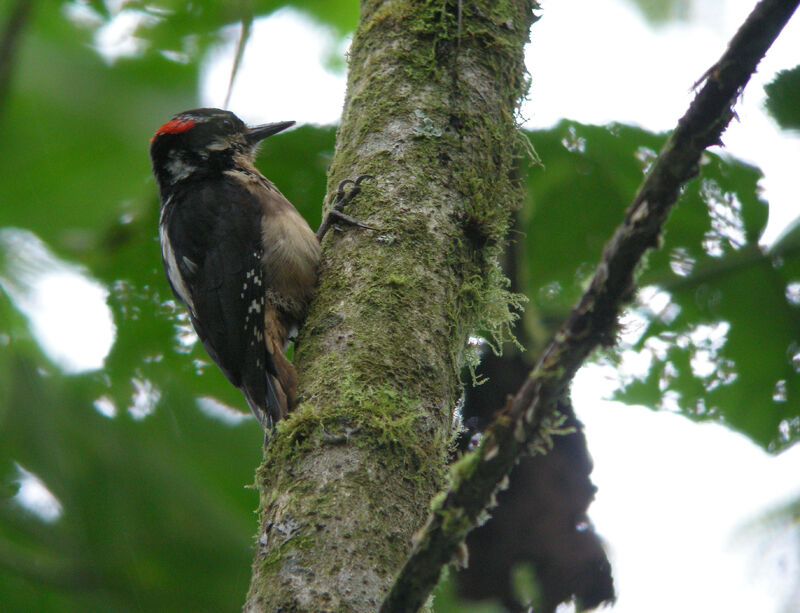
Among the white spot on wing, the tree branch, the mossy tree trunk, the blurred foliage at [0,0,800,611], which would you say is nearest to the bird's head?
the blurred foliage at [0,0,800,611]

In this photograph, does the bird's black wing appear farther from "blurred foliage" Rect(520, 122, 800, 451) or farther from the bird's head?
"blurred foliage" Rect(520, 122, 800, 451)

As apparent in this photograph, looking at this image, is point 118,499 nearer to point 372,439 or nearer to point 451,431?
point 372,439

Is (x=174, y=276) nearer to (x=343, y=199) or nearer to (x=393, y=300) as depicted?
(x=343, y=199)

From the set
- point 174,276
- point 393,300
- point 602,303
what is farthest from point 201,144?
point 602,303

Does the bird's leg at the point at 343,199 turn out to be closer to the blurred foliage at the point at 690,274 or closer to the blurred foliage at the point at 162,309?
the blurred foliage at the point at 162,309

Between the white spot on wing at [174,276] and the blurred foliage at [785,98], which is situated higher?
the white spot on wing at [174,276]

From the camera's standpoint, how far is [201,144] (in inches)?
148

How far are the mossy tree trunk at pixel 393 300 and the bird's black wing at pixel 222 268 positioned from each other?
69 cm

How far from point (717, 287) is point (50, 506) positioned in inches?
112

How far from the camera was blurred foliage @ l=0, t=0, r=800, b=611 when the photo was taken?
0.94 metres

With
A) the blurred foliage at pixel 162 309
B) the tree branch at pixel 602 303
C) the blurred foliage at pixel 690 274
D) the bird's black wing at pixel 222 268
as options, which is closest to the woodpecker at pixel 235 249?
the bird's black wing at pixel 222 268

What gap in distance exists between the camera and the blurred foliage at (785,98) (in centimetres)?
231

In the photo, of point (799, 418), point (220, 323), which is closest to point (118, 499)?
point (220, 323)

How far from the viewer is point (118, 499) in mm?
985
